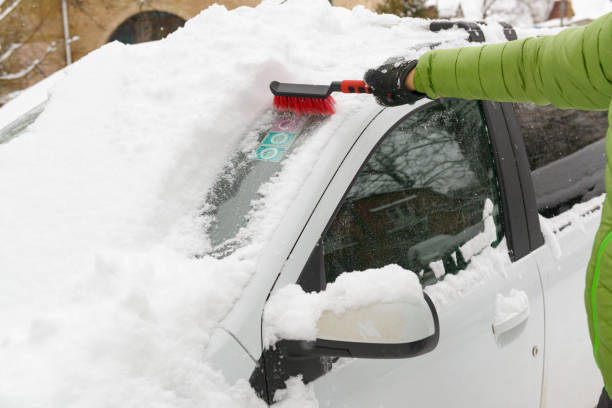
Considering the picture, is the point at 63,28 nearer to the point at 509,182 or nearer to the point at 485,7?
the point at 509,182

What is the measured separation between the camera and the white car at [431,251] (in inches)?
47.8

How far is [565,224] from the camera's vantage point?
2.03 meters

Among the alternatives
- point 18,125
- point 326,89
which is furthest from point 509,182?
point 18,125

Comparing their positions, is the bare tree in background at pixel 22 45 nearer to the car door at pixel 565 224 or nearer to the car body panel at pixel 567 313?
the car door at pixel 565 224

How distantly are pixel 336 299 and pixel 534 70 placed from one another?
86cm

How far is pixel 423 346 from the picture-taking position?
116 centimetres

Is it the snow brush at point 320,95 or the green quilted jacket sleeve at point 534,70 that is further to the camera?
the snow brush at point 320,95

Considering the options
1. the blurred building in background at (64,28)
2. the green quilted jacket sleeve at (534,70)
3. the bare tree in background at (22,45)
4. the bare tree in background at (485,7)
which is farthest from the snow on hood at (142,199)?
the bare tree in background at (485,7)

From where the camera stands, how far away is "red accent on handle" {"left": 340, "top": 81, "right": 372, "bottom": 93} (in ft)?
5.19

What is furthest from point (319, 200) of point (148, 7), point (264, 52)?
point (148, 7)

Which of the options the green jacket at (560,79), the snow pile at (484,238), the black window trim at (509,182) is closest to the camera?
the green jacket at (560,79)

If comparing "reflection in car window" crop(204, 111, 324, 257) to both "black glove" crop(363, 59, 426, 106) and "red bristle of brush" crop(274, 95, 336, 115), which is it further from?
"black glove" crop(363, 59, 426, 106)

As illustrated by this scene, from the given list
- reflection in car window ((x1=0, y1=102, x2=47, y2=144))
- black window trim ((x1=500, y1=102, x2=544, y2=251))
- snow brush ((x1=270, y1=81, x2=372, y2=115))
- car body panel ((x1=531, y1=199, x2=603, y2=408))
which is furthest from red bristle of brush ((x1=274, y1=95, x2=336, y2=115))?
reflection in car window ((x1=0, y1=102, x2=47, y2=144))

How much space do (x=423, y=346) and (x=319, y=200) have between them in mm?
432
